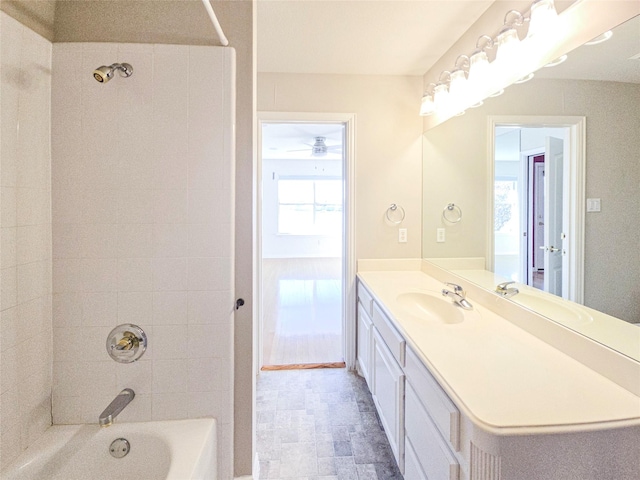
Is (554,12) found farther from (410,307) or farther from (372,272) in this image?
(372,272)

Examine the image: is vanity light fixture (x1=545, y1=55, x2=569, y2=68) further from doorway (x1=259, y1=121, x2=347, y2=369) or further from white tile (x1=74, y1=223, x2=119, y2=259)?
white tile (x1=74, y1=223, x2=119, y2=259)

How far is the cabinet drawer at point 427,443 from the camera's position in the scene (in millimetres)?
995

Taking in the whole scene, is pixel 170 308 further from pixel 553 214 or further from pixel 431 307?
pixel 553 214

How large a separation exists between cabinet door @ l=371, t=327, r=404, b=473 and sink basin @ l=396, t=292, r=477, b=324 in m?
0.26

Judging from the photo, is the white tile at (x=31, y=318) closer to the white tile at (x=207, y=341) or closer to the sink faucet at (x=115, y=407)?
the sink faucet at (x=115, y=407)

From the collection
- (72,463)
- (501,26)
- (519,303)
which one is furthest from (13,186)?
(501,26)

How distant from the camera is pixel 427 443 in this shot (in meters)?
1.16

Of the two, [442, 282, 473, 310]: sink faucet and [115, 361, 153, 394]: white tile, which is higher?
[442, 282, 473, 310]: sink faucet

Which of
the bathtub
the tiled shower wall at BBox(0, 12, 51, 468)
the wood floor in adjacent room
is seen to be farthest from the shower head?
the wood floor in adjacent room

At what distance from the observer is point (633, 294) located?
40.8 inches

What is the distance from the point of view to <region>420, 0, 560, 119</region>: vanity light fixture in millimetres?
1287

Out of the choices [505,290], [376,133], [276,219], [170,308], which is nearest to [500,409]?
[505,290]

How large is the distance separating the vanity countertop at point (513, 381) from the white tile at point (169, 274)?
987 mm

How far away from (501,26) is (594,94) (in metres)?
0.72
